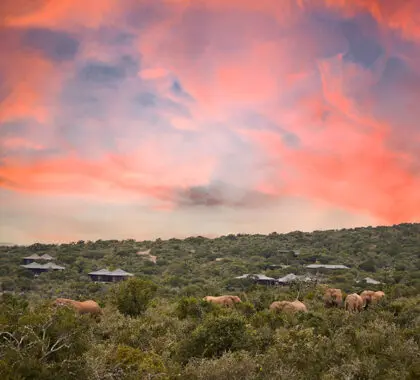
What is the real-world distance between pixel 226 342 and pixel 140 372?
21.4 feet

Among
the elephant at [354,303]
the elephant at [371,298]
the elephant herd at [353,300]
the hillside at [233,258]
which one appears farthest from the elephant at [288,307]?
the hillside at [233,258]

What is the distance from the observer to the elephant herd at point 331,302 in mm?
31562

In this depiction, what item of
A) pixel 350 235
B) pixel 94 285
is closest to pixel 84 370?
pixel 94 285

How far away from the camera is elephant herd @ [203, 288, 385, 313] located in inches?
1243

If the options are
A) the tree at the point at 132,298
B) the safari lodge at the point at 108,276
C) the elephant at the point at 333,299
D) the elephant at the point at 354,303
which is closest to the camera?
the tree at the point at 132,298

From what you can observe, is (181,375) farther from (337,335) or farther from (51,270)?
(51,270)

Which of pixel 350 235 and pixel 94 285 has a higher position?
pixel 350 235

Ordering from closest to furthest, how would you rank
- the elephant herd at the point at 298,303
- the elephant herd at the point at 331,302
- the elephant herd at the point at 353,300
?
the elephant herd at the point at 298,303 → the elephant herd at the point at 331,302 → the elephant herd at the point at 353,300

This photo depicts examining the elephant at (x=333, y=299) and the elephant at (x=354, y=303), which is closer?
the elephant at (x=354, y=303)

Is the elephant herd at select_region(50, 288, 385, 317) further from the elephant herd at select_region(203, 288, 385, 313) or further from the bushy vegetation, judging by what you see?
the bushy vegetation

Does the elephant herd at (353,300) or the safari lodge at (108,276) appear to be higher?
the elephant herd at (353,300)

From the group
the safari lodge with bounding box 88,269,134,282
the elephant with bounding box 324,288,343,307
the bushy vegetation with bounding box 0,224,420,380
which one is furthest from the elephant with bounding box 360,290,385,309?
the safari lodge with bounding box 88,269,134,282

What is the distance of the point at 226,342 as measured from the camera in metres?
20.4

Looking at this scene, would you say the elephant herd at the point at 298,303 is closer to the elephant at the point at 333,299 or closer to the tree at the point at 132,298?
the elephant at the point at 333,299
